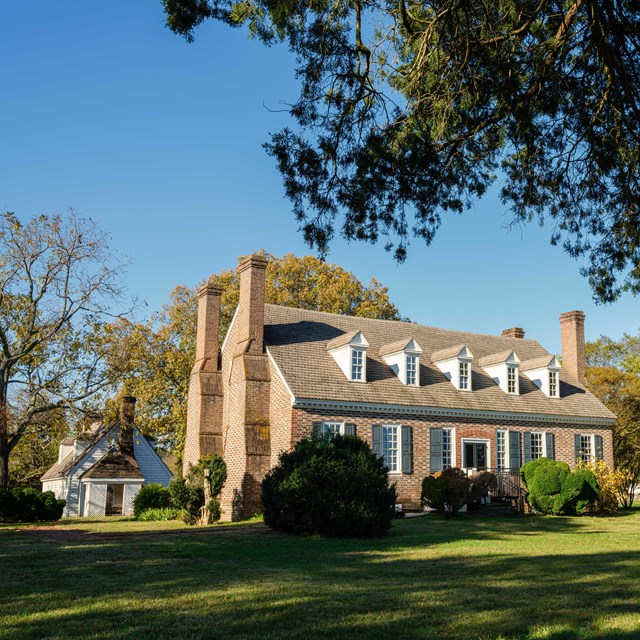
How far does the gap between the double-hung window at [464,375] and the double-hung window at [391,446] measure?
452 cm

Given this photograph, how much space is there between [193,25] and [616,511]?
24.9 meters

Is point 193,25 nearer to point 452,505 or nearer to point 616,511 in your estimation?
point 452,505

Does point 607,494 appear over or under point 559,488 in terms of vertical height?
under

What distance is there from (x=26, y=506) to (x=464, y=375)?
18398 millimetres

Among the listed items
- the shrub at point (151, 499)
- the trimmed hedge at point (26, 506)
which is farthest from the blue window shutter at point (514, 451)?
the trimmed hedge at point (26, 506)

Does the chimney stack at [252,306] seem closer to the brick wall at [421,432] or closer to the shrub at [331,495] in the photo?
the brick wall at [421,432]

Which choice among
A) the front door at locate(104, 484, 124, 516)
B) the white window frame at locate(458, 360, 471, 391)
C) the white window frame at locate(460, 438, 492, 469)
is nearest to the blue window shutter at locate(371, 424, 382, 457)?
the white window frame at locate(460, 438, 492, 469)

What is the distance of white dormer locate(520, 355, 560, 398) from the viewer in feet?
109

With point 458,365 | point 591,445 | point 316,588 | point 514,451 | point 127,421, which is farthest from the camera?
point 127,421

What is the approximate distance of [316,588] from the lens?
9.48 metres

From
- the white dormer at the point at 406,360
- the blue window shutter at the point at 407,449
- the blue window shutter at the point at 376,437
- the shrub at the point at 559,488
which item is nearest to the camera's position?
the shrub at the point at 559,488

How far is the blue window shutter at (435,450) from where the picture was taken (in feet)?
92.8

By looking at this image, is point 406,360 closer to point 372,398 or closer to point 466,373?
point 372,398

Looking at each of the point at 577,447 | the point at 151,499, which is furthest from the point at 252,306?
the point at 577,447
